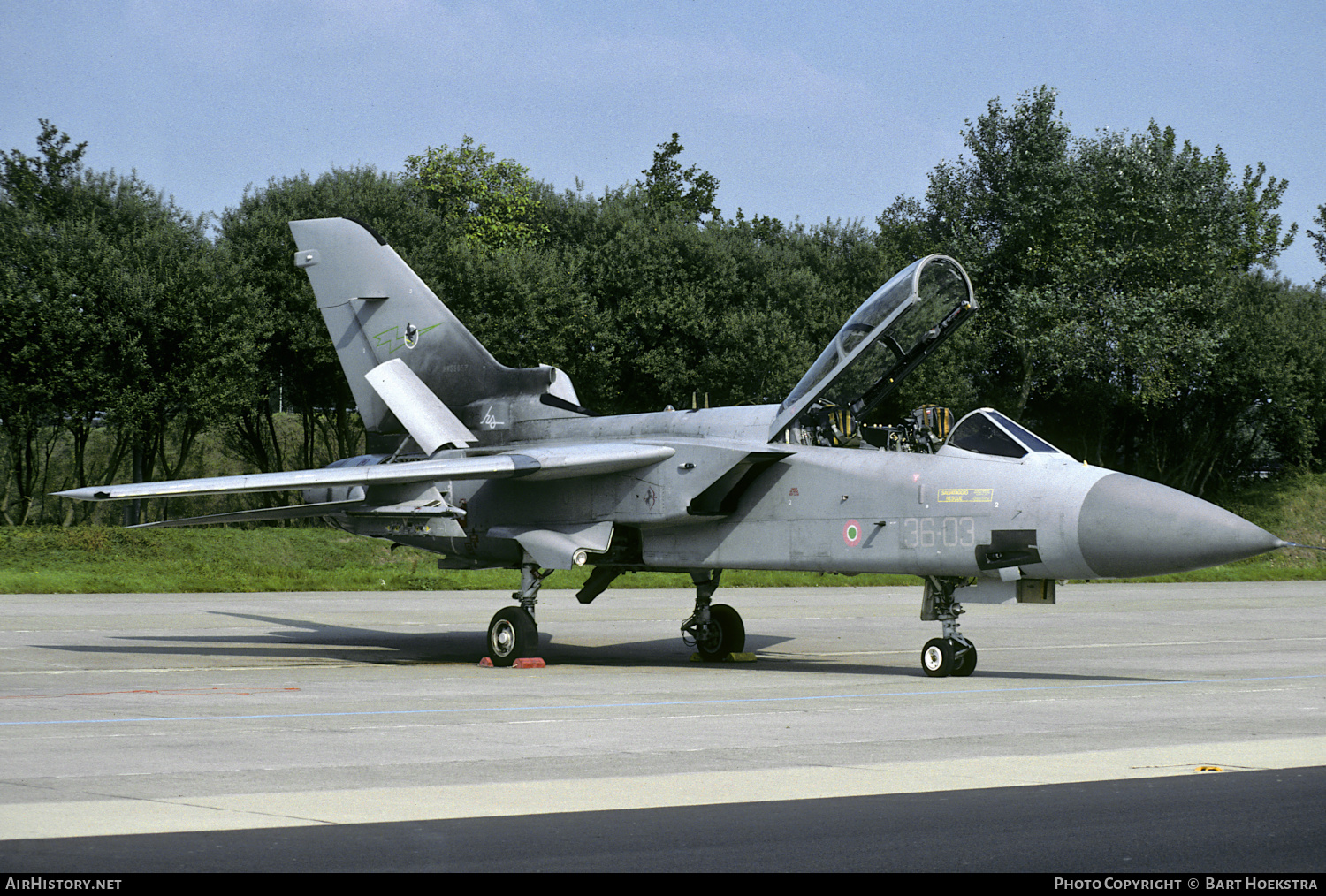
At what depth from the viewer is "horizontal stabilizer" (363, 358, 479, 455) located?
18453mm

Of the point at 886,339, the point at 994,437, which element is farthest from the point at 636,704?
the point at 886,339

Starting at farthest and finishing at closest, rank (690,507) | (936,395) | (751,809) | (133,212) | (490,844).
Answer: (936,395) < (133,212) < (690,507) < (751,809) < (490,844)

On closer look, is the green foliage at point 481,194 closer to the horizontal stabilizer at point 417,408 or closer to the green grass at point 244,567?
the green grass at point 244,567

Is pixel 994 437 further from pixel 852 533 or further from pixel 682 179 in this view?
pixel 682 179

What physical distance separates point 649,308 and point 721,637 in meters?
28.3

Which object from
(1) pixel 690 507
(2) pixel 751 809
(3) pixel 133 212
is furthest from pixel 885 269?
(2) pixel 751 809

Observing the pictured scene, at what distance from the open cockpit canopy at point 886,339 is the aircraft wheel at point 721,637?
10.9ft

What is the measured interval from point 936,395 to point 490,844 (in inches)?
1702

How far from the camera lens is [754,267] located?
159 feet

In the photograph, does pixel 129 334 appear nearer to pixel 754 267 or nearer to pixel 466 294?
pixel 466 294

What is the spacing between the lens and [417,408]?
18.7m

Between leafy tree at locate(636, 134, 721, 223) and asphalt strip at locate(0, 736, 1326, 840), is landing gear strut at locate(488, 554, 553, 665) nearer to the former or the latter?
asphalt strip at locate(0, 736, 1326, 840)

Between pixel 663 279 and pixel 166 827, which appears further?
pixel 663 279

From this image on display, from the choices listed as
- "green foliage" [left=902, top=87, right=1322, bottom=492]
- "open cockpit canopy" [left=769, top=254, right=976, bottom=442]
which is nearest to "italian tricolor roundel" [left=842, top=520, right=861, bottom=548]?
"open cockpit canopy" [left=769, top=254, right=976, bottom=442]
